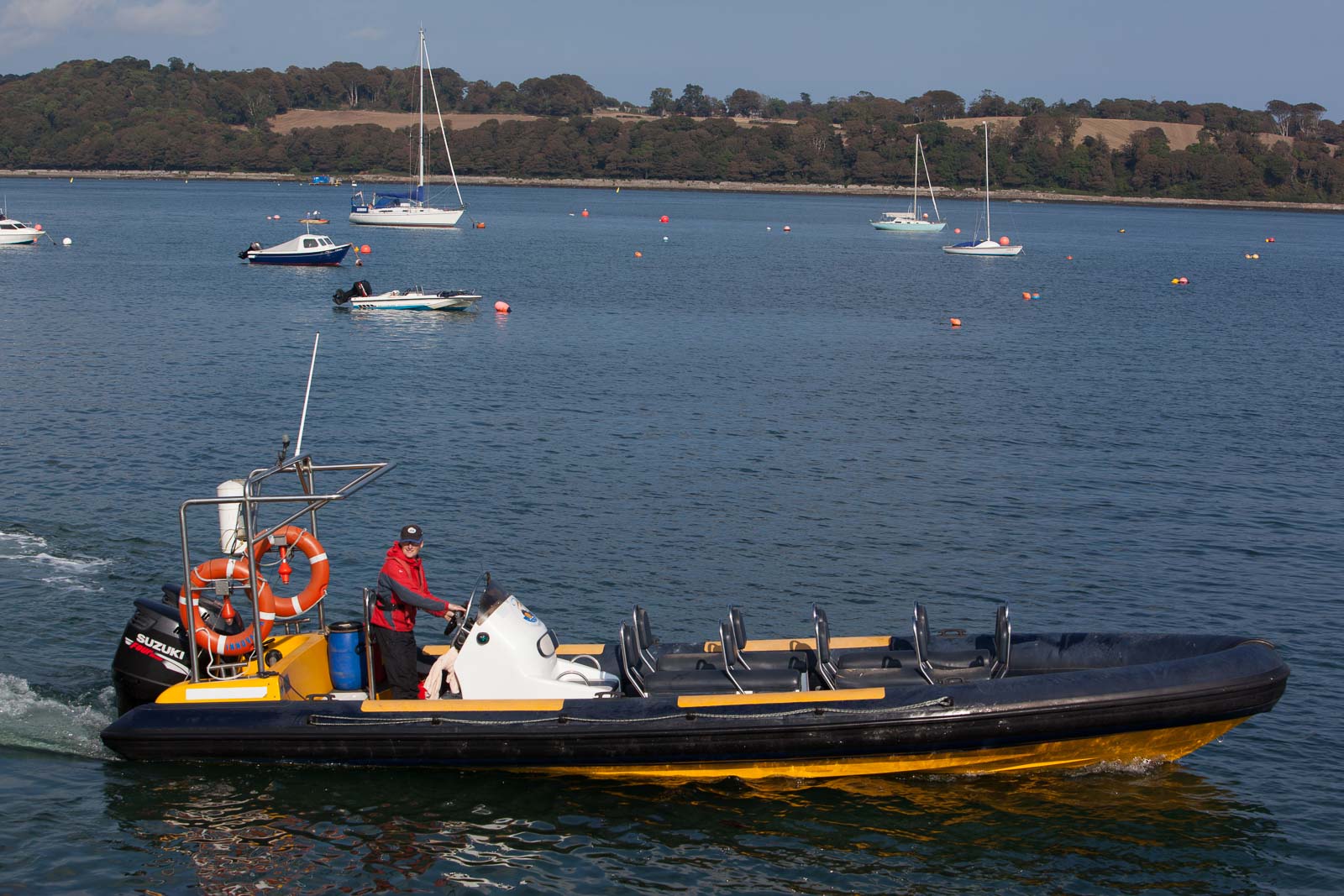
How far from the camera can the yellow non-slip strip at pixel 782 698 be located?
10.2 metres

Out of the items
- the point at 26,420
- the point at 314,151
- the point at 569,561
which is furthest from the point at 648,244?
the point at 314,151

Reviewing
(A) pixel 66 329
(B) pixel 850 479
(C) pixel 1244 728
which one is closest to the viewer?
(C) pixel 1244 728

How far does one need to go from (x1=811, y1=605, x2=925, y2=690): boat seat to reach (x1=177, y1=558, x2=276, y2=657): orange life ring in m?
4.55

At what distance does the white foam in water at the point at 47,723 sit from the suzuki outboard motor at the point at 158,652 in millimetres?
820

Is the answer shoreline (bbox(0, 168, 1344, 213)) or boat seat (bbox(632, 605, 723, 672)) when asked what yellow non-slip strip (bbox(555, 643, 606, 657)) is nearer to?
boat seat (bbox(632, 605, 723, 672))

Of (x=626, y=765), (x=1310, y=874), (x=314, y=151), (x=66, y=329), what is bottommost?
(x=1310, y=874)

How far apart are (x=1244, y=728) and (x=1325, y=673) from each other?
1890 millimetres

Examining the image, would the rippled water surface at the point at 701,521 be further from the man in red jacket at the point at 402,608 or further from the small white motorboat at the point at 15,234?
the small white motorboat at the point at 15,234

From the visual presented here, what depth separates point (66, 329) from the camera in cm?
3709

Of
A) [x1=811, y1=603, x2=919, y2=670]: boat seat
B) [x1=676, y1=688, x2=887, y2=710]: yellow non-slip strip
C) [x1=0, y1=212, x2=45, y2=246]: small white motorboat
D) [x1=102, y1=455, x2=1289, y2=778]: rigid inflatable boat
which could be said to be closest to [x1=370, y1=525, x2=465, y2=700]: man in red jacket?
[x1=102, y1=455, x2=1289, y2=778]: rigid inflatable boat

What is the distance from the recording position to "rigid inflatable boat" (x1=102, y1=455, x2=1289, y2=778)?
10.2 metres

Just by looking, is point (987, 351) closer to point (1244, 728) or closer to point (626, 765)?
point (1244, 728)

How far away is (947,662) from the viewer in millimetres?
11055

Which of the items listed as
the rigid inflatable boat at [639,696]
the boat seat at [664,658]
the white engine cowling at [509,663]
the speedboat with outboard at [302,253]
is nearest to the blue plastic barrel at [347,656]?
the rigid inflatable boat at [639,696]
